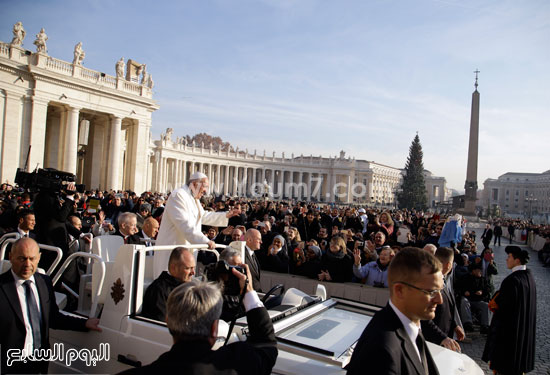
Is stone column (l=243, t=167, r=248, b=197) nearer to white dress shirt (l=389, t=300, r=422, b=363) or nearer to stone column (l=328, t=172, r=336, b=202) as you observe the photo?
stone column (l=328, t=172, r=336, b=202)

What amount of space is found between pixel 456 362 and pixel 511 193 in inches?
5489

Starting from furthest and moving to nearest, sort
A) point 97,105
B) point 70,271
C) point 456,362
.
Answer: point 97,105
point 70,271
point 456,362

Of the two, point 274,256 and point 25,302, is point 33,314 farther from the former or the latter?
point 274,256

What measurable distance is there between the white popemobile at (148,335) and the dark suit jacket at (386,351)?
0.79m

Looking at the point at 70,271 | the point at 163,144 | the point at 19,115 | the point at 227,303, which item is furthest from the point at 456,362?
the point at 163,144

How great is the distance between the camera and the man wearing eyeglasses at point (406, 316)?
1.80m

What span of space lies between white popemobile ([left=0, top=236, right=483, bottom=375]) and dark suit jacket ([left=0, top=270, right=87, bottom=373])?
0.31 metres

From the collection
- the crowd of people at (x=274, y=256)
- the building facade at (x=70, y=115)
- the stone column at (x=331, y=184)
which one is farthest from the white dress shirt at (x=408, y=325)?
the stone column at (x=331, y=184)

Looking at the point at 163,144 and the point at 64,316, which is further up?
the point at 163,144

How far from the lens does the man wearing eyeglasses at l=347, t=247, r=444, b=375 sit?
5.92ft

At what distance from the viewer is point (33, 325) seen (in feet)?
9.57

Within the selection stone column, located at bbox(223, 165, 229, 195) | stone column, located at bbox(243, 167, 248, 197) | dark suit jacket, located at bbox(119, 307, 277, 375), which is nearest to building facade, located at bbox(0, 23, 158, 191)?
dark suit jacket, located at bbox(119, 307, 277, 375)

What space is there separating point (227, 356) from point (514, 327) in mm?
3999

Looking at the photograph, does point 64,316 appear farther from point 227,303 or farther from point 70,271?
point 70,271
